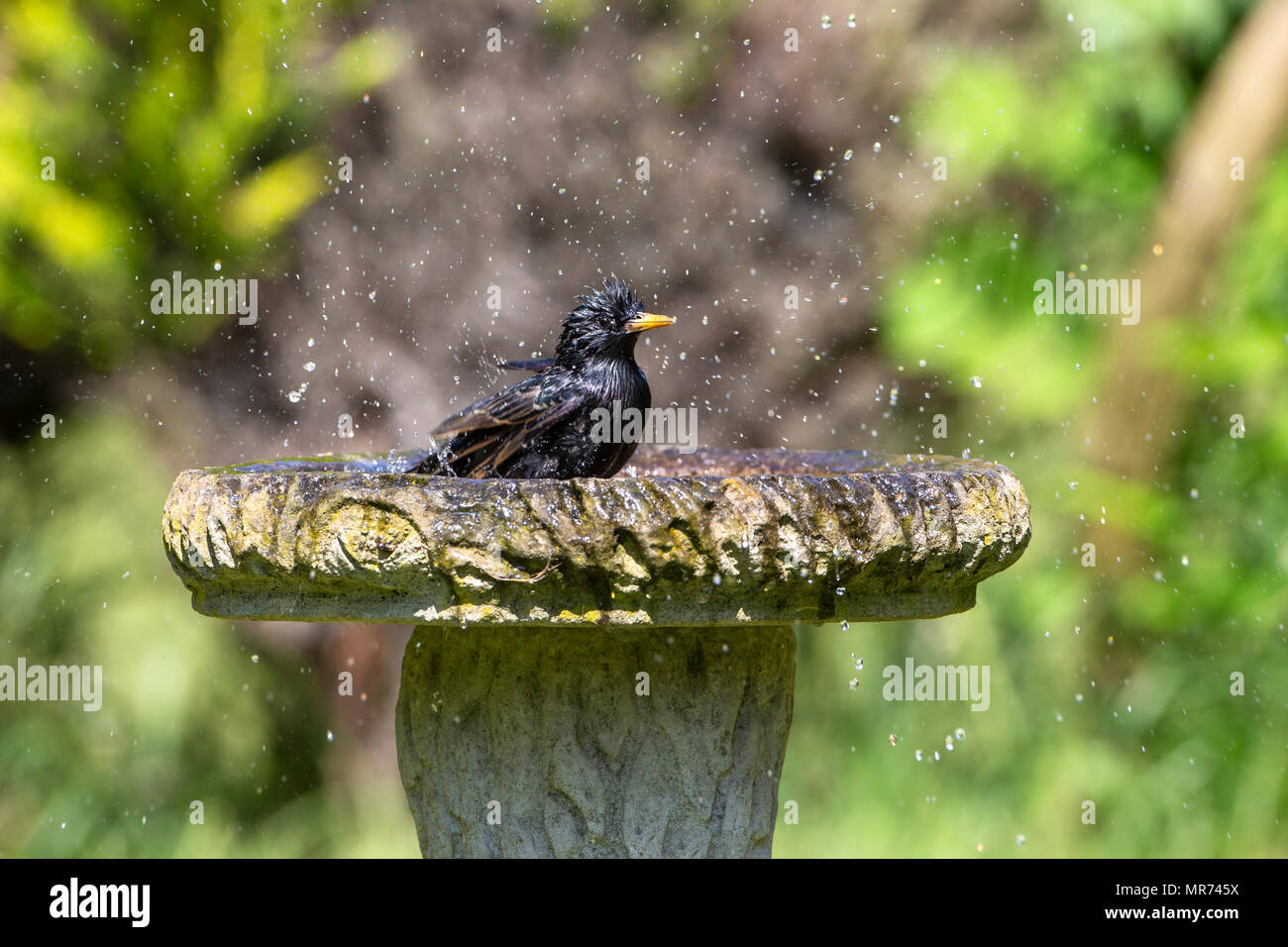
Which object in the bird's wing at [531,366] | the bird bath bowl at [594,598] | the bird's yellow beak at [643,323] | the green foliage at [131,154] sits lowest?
the bird bath bowl at [594,598]

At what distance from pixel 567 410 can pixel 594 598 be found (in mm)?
663

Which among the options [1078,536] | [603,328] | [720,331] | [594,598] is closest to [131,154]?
[720,331]

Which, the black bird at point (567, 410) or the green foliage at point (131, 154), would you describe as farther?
the green foliage at point (131, 154)

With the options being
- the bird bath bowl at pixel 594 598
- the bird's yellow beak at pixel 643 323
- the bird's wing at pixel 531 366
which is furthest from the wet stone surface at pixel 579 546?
the bird's wing at pixel 531 366

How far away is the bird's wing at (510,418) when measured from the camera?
2.97 m

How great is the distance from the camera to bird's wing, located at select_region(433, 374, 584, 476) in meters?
2.97

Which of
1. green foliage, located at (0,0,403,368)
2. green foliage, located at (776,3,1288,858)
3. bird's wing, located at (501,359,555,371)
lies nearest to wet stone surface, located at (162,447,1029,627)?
bird's wing, located at (501,359,555,371)

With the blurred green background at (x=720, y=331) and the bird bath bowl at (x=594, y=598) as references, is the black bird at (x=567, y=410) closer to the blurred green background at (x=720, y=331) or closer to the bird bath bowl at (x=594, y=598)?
the bird bath bowl at (x=594, y=598)

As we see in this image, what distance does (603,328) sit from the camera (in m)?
3.14

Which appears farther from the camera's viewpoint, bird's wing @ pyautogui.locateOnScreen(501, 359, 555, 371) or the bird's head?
bird's wing @ pyautogui.locateOnScreen(501, 359, 555, 371)

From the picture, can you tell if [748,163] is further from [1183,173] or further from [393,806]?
[393,806]

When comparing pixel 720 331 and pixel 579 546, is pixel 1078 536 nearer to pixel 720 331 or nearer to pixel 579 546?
pixel 720 331

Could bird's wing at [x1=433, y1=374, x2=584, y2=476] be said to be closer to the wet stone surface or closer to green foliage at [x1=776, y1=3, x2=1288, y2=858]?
the wet stone surface

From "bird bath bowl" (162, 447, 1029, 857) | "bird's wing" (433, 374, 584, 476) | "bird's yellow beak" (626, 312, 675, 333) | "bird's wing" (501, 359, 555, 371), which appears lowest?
"bird bath bowl" (162, 447, 1029, 857)
